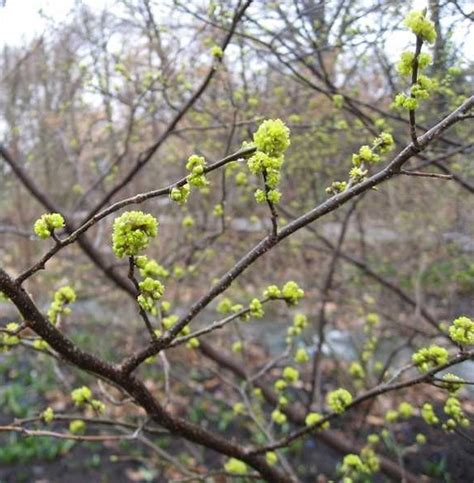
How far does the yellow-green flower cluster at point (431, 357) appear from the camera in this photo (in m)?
1.52

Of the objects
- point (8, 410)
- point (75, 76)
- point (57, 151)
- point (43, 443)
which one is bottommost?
point (43, 443)

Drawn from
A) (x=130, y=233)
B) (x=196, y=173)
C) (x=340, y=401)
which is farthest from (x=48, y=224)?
(x=340, y=401)

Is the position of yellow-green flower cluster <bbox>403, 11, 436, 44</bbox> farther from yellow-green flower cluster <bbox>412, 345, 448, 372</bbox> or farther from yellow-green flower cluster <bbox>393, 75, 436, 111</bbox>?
yellow-green flower cluster <bbox>412, 345, 448, 372</bbox>

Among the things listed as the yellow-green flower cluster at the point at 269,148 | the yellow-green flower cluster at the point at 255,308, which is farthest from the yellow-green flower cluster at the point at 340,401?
the yellow-green flower cluster at the point at 269,148

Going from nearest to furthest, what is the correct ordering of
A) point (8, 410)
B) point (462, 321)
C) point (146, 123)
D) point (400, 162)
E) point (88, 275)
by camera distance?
point (400, 162) → point (462, 321) → point (146, 123) → point (8, 410) → point (88, 275)

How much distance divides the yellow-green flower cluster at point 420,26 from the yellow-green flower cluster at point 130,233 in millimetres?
680

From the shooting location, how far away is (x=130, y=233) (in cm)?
105

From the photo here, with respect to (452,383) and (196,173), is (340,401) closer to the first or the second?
(452,383)

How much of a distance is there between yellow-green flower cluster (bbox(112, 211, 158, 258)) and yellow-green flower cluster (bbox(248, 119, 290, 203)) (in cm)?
25

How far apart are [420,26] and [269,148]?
0.42 meters

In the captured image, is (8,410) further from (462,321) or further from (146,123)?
(462,321)

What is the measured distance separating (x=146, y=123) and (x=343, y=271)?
3.33m

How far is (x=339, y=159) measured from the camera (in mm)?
4098

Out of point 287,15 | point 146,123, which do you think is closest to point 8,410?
point 146,123
